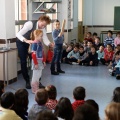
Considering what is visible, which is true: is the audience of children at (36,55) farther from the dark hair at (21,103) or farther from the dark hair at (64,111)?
the dark hair at (64,111)

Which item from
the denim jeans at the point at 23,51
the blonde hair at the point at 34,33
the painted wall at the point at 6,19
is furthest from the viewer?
the painted wall at the point at 6,19

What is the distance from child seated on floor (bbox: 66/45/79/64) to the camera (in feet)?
28.7

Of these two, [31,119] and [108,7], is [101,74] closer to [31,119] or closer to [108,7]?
[31,119]

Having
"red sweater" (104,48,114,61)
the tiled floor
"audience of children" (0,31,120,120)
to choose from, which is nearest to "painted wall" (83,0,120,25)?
"red sweater" (104,48,114,61)

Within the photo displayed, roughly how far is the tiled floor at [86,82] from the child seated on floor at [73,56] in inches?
31.8

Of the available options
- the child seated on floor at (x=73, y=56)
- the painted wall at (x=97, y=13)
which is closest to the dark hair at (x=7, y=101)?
the child seated on floor at (x=73, y=56)

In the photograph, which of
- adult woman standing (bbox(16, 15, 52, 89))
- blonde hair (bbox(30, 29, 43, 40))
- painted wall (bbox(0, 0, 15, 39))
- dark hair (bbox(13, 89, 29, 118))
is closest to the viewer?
dark hair (bbox(13, 89, 29, 118))

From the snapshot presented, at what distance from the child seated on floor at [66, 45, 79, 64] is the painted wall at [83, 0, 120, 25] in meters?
5.22

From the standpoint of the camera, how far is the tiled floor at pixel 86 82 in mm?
4947

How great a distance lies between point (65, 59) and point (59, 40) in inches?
87.7

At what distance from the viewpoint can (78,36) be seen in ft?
41.7

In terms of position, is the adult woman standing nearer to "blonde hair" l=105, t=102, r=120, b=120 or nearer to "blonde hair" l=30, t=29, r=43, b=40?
"blonde hair" l=30, t=29, r=43, b=40

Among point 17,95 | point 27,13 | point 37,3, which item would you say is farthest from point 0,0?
point 17,95

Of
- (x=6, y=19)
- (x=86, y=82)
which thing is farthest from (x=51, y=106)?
(x=6, y=19)
